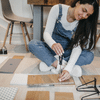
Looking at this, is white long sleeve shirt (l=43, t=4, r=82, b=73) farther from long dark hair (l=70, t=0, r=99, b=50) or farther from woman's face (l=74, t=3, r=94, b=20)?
woman's face (l=74, t=3, r=94, b=20)

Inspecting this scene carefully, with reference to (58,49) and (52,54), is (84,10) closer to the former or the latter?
(58,49)

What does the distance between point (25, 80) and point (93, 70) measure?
2.56 feet

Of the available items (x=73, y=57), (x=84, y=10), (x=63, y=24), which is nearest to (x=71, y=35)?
(x=63, y=24)

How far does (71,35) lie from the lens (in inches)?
55.2

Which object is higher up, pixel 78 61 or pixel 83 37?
pixel 83 37

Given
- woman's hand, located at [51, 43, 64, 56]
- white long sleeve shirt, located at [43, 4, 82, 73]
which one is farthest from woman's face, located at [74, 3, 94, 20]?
woman's hand, located at [51, 43, 64, 56]

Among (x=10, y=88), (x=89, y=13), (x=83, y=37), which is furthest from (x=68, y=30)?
(x=10, y=88)

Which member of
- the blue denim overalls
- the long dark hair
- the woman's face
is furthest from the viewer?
the blue denim overalls

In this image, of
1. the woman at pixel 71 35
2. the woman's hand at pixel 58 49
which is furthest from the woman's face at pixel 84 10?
the woman's hand at pixel 58 49

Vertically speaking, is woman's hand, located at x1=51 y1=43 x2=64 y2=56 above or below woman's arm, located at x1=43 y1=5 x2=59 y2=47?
below

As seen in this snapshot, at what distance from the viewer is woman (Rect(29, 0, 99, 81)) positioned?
1.10 metres

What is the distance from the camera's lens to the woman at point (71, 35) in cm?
110

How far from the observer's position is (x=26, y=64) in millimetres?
1596

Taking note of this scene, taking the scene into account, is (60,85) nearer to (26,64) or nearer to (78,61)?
(78,61)
